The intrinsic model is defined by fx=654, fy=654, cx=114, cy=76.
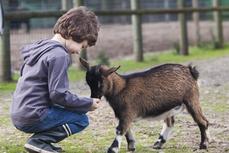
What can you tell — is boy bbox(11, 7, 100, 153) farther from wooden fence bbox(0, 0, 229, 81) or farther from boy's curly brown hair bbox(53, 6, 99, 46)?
wooden fence bbox(0, 0, 229, 81)

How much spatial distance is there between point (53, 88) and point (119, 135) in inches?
42.8

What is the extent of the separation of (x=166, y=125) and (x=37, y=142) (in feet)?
5.25

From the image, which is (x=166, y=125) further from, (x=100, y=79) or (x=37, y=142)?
(x=37, y=142)

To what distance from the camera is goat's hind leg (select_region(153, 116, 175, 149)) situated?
19.7 ft

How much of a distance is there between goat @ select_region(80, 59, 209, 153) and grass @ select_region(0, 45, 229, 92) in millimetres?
4345

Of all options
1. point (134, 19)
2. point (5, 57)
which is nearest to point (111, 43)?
point (134, 19)

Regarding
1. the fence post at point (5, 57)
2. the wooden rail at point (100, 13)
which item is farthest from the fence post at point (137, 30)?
the fence post at point (5, 57)

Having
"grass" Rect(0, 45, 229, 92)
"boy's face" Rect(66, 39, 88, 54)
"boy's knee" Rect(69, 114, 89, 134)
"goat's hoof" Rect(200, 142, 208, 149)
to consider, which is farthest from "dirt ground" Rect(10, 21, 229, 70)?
"boy's face" Rect(66, 39, 88, 54)

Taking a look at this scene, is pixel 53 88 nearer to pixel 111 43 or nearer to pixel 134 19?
pixel 134 19

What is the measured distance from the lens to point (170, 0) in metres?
32.4

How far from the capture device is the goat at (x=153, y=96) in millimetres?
5645

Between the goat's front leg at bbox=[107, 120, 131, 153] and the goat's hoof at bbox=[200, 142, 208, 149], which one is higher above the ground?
the goat's front leg at bbox=[107, 120, 131, 153]

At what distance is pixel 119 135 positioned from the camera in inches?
221

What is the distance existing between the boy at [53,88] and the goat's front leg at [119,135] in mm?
602
